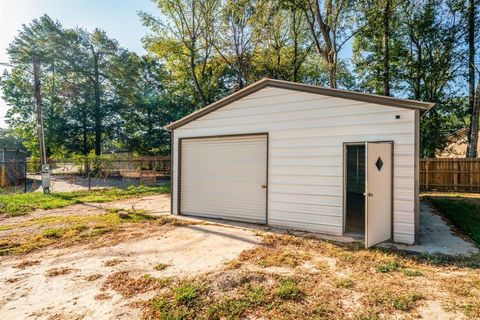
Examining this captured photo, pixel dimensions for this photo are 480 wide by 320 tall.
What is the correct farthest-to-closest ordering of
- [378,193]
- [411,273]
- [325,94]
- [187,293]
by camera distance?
1. [325,94]
2. [378,193]
3. [411,273]
4. [187,293]

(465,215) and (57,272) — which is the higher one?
(465,215)

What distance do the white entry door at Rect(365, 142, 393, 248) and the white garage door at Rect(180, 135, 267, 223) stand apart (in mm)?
2591

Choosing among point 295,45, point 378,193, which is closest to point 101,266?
point 378,193

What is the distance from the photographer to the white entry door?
471 centimetres

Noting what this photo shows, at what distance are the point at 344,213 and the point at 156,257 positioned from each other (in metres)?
3.84

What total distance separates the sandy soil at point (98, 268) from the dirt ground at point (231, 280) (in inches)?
0.5

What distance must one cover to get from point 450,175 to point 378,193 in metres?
11.0

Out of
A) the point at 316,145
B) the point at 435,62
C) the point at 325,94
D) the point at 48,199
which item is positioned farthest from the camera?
the point at 435,62

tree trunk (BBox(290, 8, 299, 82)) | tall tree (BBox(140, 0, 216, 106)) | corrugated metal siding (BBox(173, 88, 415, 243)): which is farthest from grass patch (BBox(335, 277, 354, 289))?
tree trunk (BBox(290, 8, 299, 82))

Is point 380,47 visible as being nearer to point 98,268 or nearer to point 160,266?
point 160,266

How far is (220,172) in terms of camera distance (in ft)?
24.5

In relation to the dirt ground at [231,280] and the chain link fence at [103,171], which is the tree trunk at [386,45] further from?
the chain link fence at [103,171]

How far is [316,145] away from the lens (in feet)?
19.4

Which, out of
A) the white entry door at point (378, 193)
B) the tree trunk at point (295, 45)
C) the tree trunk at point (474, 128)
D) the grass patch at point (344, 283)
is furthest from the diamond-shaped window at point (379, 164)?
the tree trunk at point (295, 45)
